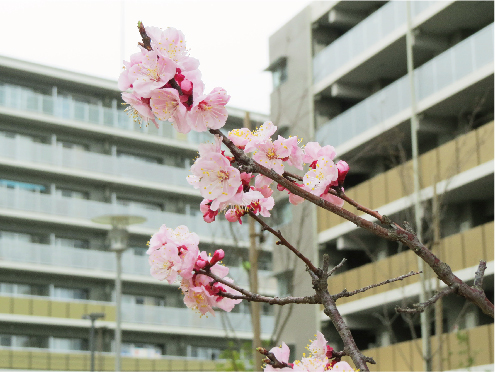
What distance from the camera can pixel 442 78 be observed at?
16219 mm

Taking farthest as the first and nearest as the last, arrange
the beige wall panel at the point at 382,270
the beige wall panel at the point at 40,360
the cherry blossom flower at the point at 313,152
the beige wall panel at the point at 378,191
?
the beige wall panel at the point at 40,360
the beige wall panel at the point at 378,191
the beige wall panel at the point at 382,270
the cherry blossom flower at the point at 313,152

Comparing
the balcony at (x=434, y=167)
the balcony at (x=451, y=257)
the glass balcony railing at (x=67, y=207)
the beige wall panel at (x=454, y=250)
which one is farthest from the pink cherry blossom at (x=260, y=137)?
the glass balcony railing at (x=67, y=207)

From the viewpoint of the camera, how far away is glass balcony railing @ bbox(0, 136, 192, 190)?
90.3ft

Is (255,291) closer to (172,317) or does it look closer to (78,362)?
(78,362)

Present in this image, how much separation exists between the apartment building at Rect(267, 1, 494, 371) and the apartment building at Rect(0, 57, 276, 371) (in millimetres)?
6257

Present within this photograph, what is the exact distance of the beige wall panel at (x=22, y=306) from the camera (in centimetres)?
2583

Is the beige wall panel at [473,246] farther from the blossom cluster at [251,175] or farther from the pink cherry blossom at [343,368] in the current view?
the pink cherry blossom at [343,368]

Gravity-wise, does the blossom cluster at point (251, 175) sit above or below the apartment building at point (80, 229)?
below

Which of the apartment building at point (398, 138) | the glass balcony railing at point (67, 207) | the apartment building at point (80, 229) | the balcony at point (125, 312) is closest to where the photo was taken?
the apartment building at point (398, 138)

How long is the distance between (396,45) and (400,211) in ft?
14.0

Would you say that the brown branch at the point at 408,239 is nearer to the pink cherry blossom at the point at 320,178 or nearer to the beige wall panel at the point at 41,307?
the pink cherry blossom at the point at 320,178

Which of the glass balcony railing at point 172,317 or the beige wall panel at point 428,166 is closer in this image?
the beige wall panel at point 428,166

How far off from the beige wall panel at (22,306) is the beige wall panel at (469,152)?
1677 centimetres

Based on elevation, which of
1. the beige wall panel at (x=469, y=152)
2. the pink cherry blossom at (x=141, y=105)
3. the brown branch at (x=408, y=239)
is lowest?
the brown branch at (x=408, y=239)
